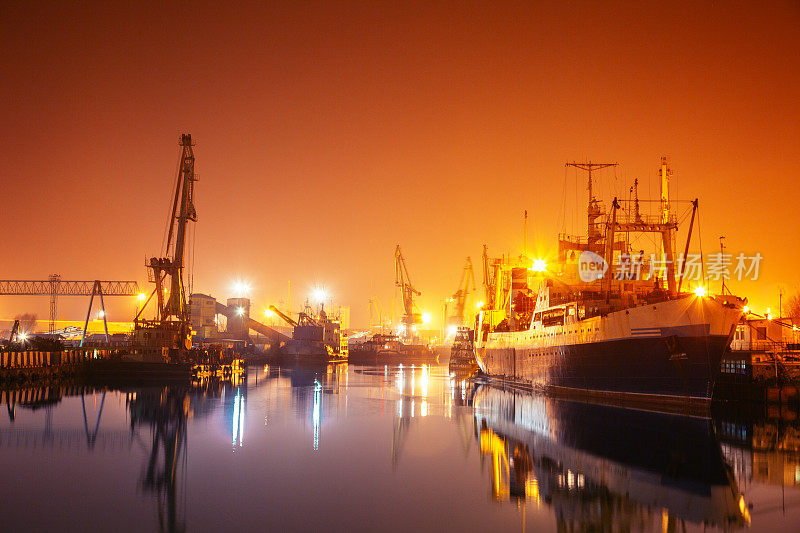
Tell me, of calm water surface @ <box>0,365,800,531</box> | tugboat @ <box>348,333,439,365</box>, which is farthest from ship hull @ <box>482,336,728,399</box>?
tugboat @ <box>348,333,439,365</box>

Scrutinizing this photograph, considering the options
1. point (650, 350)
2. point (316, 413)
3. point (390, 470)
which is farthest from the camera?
point (316, 413)

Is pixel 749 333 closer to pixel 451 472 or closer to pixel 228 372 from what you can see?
pixel 451 472

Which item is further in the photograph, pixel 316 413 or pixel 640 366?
pixel 316 413

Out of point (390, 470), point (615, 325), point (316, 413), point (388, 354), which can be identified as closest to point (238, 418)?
point (316, 413)

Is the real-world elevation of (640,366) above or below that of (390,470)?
above

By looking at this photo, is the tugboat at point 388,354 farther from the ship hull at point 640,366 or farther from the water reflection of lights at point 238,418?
the ship hull at point 640,366

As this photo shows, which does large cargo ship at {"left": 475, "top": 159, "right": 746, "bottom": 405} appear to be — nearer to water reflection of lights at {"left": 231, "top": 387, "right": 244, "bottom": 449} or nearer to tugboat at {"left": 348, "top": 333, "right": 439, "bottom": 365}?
water reflection of lights at {"left": 231, "top": 387, "right": 244, "bottom": 449}

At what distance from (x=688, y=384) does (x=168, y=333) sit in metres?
54.8

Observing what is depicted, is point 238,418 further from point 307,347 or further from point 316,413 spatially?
point 307,347

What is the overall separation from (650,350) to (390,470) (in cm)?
2122

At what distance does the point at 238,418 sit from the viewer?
130ft

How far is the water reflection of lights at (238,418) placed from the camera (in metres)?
32.5

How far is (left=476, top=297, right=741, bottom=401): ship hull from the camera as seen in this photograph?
37.5m

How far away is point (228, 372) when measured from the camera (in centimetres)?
8962
